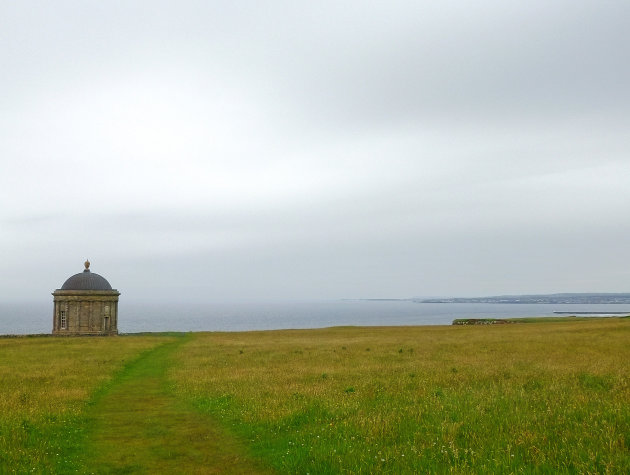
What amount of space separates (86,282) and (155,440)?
6617 cm

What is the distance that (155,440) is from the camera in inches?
502

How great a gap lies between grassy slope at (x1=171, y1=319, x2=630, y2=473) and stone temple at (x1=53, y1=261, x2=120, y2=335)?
4971cm

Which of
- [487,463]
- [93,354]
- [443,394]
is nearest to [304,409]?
[443,394]

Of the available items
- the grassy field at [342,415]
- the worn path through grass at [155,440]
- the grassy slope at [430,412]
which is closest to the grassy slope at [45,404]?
the grassy field at [342,415]

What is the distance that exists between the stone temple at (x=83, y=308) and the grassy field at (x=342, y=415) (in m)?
46.2

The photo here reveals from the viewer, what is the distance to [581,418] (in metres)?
11.6

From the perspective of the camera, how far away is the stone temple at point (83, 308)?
2790 inches

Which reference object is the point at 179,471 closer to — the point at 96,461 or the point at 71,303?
the point at 96,461

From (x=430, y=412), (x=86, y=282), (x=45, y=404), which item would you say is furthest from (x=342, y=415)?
(x=86, y=282)

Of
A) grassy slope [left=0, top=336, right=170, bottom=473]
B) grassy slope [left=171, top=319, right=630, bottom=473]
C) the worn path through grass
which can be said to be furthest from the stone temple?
the worn path through grass

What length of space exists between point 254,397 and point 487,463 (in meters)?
10.3

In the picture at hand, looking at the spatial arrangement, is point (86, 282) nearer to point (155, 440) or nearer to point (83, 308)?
point (83, 308)

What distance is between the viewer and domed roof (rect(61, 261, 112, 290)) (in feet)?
236

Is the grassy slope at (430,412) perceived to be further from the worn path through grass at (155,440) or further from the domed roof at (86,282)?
the domed roof at (86,282)
